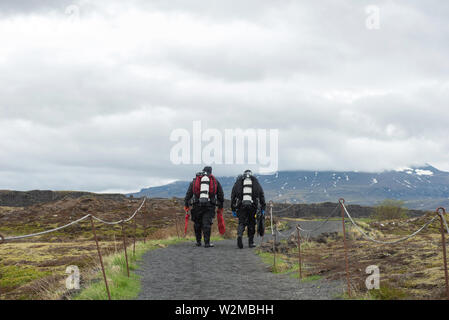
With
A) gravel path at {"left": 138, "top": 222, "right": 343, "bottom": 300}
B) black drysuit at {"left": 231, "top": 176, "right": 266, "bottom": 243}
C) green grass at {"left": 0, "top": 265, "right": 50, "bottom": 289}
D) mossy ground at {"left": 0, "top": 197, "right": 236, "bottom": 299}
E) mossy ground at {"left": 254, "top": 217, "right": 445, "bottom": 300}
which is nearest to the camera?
mossy ground at {"left": 254, "top": 217, "right": 445, "bottom": 300}

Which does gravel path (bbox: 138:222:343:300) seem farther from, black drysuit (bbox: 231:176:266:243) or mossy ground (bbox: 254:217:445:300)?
black drysuit (bbox: 231:176:266:243)

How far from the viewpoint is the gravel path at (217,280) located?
880cm

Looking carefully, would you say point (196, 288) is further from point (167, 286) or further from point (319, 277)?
point (319, 277)

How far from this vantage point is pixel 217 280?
34.2 feet

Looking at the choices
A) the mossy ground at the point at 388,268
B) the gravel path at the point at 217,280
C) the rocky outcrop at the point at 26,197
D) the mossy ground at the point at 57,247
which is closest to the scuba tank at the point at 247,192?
the mossy ground at the point at 388,268

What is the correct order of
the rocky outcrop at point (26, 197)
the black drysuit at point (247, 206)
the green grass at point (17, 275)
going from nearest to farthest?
the green grass at point (17, 275) → the black drysuit at point (247, 206) → the rocky outcrop at point (26, 197)

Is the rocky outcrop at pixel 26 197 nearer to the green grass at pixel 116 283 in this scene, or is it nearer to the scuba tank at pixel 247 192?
the scuba tank at pixel 247 192

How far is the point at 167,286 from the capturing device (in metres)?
9.71

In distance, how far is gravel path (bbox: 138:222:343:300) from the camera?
8.80 m

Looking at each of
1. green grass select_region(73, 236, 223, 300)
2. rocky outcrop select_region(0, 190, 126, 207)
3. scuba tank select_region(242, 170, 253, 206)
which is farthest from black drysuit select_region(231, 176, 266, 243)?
rocky outcrop select_region(0, 190, 126, 207)

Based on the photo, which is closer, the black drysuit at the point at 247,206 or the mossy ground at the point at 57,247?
the mossy ground at the point at 57,247

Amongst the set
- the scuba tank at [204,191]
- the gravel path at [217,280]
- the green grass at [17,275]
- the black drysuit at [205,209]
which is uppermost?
the scuba tank at [204,191]
